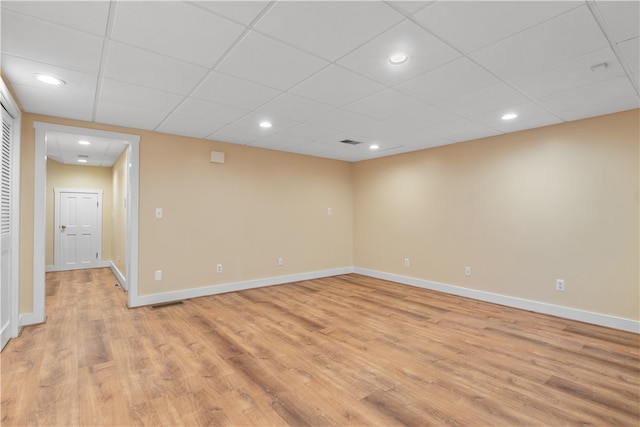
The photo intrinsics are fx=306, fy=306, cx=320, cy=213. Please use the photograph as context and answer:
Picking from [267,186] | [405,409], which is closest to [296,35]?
[405,409]

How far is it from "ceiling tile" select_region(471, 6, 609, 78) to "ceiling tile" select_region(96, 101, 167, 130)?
3.31 meters

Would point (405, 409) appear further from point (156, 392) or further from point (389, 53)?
point (389, 53)

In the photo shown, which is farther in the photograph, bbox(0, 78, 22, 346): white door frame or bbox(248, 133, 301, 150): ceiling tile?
bbox(248, 133, 301, 150): ceiling tile

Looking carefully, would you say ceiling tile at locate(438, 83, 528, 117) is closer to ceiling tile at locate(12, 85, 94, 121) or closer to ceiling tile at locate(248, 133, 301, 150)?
ceiling tile at locate(248, 133, 301, 150)

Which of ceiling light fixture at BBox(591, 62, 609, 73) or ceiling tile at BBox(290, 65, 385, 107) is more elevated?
ceiling tile at BBox(290, 65, 385, 107)

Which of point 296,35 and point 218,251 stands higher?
point 296,35

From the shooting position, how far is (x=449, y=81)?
2.60m

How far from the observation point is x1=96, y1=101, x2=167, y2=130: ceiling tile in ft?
10.7

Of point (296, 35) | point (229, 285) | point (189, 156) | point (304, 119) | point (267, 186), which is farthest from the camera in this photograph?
point (267, 186)

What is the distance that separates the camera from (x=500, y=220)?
14.2 ft

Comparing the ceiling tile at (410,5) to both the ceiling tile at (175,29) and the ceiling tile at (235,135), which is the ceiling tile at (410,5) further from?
the ceiling tile at (235,135)

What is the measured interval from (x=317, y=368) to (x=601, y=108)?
12.8 ft

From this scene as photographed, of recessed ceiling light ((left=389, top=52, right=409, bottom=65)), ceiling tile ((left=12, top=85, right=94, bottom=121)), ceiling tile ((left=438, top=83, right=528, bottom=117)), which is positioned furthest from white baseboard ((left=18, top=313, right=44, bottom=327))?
ceiling tile ((left=438, top=83, right=528, bottom=117))

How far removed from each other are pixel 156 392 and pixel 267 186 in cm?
372
